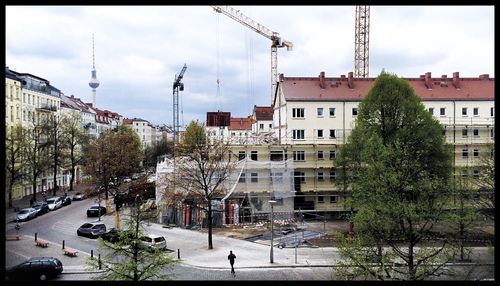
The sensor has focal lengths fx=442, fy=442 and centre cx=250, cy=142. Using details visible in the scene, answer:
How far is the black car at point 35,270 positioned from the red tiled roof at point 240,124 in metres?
69.6

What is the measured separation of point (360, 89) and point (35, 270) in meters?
25.8

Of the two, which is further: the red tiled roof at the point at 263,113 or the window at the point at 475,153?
the red tiled roof at the point at 263,113

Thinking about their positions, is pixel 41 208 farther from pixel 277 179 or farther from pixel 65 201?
pixel 277 179

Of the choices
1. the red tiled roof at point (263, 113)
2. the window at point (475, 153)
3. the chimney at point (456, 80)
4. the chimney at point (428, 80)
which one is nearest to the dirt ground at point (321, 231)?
the window at point (475, 153)

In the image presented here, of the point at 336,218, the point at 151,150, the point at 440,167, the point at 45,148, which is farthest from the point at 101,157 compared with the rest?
the point at 151,150

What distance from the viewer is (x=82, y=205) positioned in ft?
113

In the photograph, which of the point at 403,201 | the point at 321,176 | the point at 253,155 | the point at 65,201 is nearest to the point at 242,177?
the point at 253,155

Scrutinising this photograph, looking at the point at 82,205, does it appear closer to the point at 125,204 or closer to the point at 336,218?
the point at 125,204

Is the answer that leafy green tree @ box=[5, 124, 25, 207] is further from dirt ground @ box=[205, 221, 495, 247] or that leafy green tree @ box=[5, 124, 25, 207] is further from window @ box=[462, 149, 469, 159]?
window @ box=[462, 149, 469, 159]

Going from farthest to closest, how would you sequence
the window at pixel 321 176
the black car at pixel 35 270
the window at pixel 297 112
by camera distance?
the window at pixel 297 112, the window at pixel 321 176, the black car at pixel 35 270

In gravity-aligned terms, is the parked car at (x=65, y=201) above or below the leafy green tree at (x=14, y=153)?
below

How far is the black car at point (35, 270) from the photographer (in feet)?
48.6

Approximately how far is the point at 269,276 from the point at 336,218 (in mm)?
14587

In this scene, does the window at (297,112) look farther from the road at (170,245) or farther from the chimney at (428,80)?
the road at (170,245)
